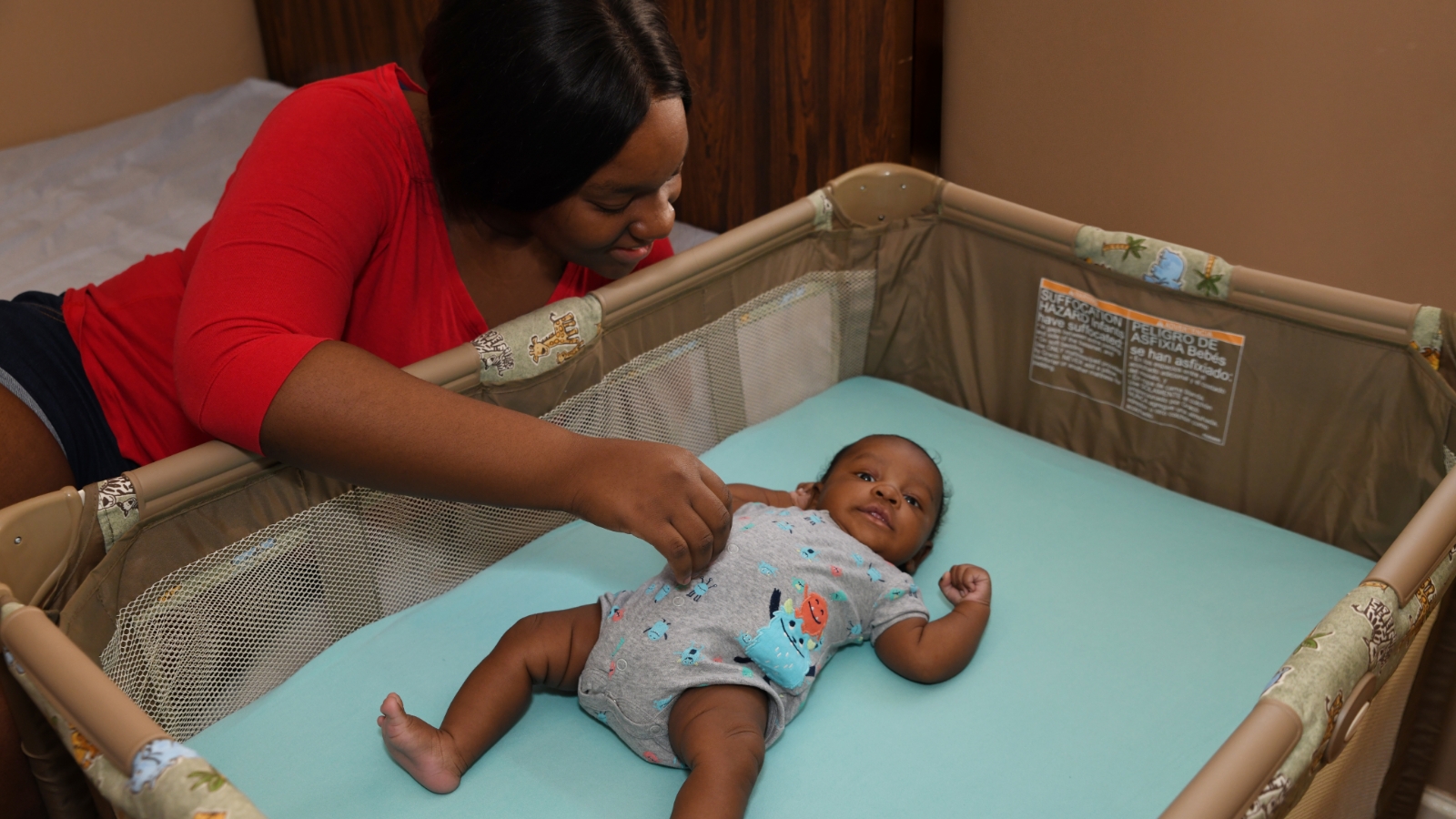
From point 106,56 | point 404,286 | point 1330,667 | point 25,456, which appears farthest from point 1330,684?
point 106,56

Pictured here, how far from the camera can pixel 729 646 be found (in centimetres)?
104

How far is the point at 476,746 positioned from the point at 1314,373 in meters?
1.00

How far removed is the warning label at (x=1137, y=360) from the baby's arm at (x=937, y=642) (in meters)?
0.39

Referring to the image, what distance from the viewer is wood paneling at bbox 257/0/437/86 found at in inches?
92.3

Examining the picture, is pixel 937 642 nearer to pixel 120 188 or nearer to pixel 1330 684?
pixel 1330 684

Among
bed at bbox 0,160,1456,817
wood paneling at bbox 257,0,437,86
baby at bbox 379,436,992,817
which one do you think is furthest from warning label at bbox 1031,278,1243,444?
wood paneling at bbox 257,0,437,86

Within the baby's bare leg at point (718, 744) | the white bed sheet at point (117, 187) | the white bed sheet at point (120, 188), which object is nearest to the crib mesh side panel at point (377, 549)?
the baby's bare leg at point (718, 744)

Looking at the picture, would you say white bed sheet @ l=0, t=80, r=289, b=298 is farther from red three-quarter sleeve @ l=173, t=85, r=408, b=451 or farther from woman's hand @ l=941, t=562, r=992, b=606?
woman's hand @ l=941, t=562, r=992, b=606

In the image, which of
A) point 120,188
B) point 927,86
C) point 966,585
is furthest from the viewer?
point 120,188

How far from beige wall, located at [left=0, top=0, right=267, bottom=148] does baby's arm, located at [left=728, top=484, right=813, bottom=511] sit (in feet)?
6.70

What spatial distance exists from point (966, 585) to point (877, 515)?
13 centimetres

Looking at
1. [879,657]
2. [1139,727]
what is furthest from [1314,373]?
[879,657]

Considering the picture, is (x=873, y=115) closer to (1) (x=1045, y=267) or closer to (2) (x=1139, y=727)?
(1) (x=1045, y=267)

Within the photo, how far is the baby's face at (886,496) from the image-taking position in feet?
4.05
